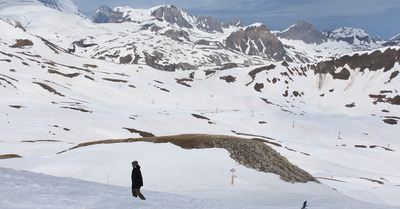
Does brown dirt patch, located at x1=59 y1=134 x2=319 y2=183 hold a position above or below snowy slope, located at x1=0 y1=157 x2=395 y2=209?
above

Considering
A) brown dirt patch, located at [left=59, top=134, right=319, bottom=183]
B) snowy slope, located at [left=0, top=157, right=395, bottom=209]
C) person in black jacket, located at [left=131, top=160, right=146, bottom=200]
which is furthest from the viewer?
brown dirt patch, located at [left=59, top=134, right=319, bottom=183]

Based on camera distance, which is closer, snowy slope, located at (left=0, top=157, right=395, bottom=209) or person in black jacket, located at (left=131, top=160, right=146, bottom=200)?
snowy slope, located at (left=0, top=157, right=395, bottom=209)

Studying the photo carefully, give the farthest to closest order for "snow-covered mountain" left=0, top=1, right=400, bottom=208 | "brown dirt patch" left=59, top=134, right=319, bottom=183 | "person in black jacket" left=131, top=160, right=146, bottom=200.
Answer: "brown dirt patch" left=59, top=134, right=319, bottom=183, "snow-covered mountain" left=0, top=1, right=400, bottom=208, "person in black jacket" left=131, top=160, right=146, bottom=200

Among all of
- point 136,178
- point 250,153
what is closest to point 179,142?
point 250,153

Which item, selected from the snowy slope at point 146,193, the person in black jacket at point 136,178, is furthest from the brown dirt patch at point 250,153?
the person in black jacket at point 136,178

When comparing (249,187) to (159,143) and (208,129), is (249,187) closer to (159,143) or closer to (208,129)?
(159,143)

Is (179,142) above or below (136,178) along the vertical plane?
above

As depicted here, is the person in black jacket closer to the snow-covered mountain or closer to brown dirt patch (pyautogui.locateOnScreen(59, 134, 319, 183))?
the snow-covered mountain

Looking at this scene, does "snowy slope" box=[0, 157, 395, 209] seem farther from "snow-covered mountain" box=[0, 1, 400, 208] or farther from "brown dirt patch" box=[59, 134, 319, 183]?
"brown dirt patch" box=[59, 134, 319, 183]

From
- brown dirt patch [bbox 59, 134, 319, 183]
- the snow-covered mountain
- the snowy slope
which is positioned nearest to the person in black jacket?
the snowy slope

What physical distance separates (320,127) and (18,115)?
127241mm

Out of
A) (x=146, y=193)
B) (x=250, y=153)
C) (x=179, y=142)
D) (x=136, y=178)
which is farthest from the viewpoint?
(x=179, y=142)

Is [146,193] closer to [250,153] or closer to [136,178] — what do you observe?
[136,178]

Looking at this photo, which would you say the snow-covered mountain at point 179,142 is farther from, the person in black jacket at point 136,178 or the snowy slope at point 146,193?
the person in black jacket at point 136,178
